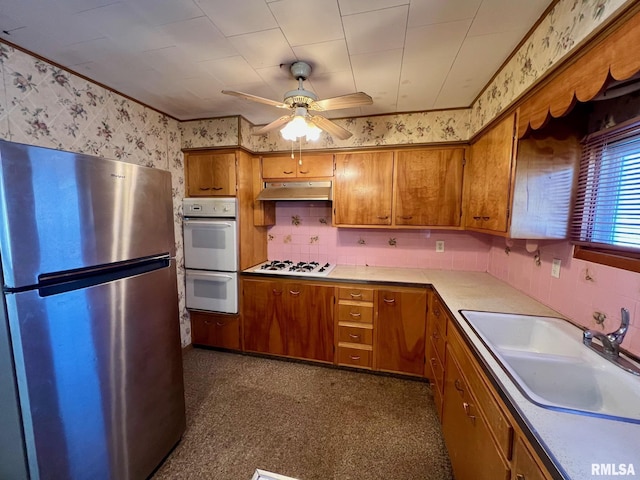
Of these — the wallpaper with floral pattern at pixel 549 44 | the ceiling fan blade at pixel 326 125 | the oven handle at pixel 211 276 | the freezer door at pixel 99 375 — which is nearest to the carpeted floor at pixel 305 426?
the freezer door at pixel 99 375

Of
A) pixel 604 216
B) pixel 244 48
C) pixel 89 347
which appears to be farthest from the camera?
pixel 244 48

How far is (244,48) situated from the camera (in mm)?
1487

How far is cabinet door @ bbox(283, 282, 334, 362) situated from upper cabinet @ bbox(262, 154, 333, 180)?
112cm

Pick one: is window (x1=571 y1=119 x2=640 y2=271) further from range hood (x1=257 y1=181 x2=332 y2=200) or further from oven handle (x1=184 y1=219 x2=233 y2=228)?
oven handle (x1=184 y1=219 x2=233 y2=228)

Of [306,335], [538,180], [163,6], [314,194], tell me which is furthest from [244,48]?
[306,335]

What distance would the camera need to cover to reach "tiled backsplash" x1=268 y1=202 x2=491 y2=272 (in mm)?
2631

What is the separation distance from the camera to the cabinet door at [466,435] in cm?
93

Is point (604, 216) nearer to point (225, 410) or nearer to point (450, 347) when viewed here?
point (450, 347)

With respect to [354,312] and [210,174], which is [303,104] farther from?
[354,312]

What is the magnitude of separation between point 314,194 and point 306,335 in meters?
1.39

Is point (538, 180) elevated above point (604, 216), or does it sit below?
above

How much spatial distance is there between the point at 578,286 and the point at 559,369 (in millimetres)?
547

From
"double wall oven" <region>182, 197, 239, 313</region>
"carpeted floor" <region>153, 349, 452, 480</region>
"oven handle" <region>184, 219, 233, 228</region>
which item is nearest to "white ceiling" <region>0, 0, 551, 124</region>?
"double wall oven" <region>182, 197, 239, 313</region>

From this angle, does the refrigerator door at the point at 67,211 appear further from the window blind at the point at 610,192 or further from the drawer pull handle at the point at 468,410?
the window blind at the point at 610,192
